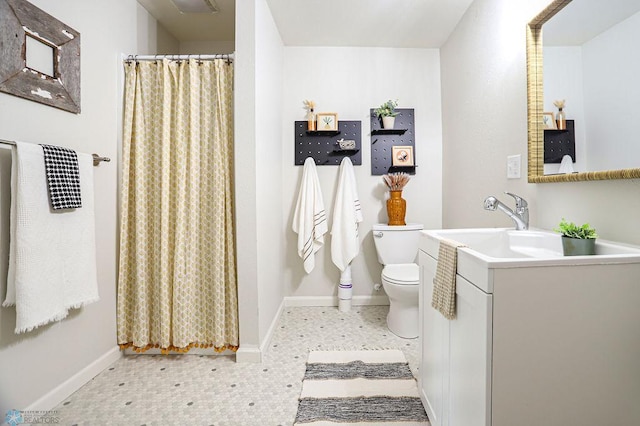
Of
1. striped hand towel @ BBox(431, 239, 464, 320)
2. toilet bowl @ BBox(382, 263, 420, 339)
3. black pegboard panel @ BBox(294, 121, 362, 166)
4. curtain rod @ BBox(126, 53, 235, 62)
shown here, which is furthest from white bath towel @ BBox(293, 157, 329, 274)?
striped hand towel @ BBox(431, 239, 464, 320)

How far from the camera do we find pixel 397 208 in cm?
258

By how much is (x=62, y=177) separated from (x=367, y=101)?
2.26 meters

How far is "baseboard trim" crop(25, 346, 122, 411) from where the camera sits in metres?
1.43

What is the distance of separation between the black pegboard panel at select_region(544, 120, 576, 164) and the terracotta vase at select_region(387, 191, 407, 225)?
123 cm

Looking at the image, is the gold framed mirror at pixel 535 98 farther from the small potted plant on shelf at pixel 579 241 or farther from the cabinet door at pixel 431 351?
the cabinet door at pixel 431 351

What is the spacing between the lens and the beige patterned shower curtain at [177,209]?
1.88 meters

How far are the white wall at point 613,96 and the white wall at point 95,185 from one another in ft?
7.76

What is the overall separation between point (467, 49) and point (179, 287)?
2532mm

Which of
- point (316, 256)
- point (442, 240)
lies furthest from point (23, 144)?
point (316, 256)

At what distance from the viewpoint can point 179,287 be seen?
6.13 feet

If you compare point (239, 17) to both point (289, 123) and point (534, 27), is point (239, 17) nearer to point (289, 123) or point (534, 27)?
point (289, 123)

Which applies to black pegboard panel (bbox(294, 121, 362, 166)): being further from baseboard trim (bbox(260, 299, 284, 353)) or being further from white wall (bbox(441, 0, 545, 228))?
baseboard trim (bbox(260, 299, 284, 353))

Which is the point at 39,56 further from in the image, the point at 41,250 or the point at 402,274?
the point at 402,274

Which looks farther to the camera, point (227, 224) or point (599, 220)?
point (227, 224)
